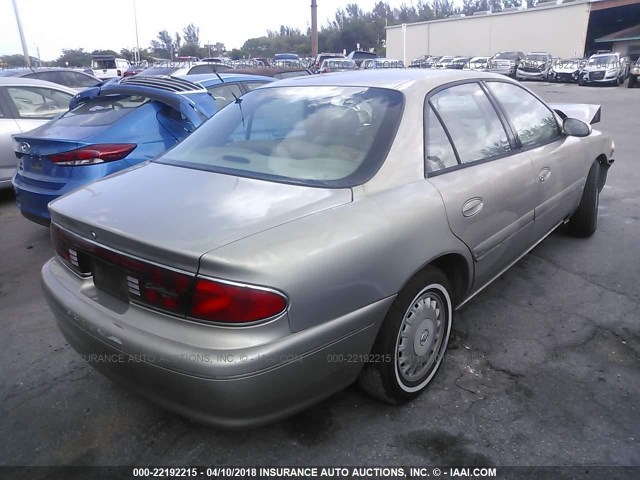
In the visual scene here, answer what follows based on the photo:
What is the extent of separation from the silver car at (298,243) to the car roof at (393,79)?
17 millimetres

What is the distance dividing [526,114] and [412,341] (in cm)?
203

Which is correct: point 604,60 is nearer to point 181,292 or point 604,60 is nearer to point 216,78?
point 216,78

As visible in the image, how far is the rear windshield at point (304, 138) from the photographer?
7.73ft

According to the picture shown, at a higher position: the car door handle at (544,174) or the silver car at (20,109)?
the silver car at (20,109)

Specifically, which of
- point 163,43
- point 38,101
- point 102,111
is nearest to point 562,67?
point 38,101

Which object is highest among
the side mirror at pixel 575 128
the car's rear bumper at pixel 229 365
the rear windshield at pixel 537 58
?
the side mirror at pixel 575 128

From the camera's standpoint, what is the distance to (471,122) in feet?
9.64

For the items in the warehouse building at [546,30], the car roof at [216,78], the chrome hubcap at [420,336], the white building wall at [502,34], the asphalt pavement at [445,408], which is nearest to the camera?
the asphalt pavement at [445,408]

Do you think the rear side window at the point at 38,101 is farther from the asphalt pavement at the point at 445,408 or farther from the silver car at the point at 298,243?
the silver car at the point at 298,243

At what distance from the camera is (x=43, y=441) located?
2295 mm

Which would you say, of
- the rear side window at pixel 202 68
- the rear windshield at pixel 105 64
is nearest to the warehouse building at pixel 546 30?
the rear windshield at pixel 105 64

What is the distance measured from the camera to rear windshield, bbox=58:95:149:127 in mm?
4426

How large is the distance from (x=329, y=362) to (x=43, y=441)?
1417mm

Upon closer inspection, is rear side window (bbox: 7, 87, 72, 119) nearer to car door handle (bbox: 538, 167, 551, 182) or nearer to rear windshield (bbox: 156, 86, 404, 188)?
rear windshield (bbox: 156, 86, 404, 188)
